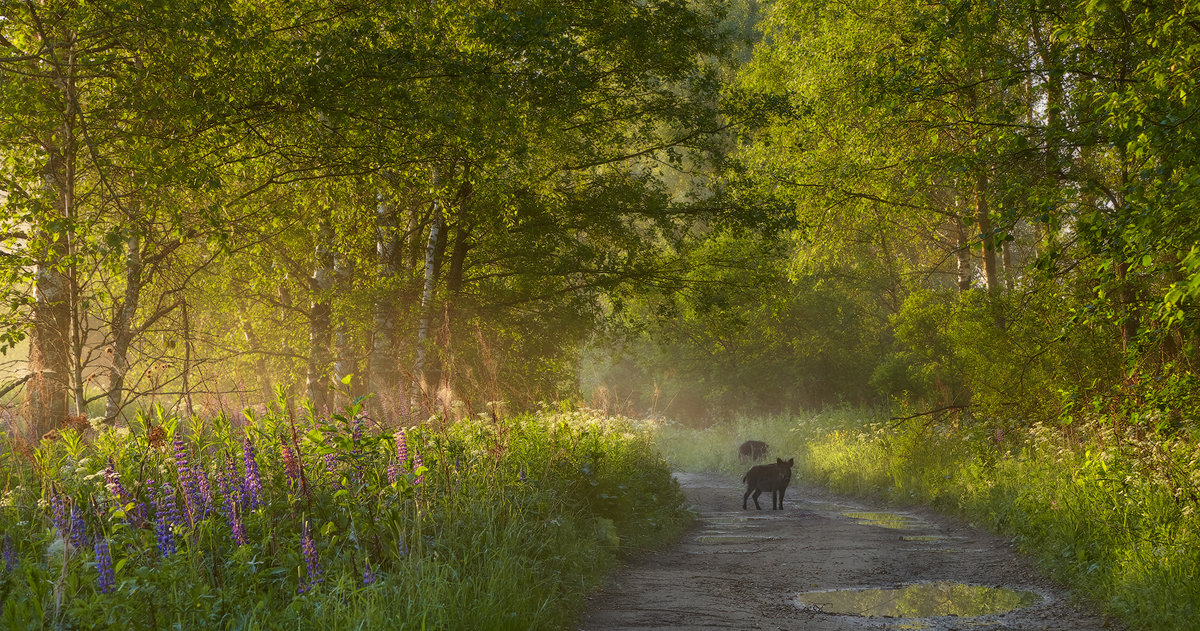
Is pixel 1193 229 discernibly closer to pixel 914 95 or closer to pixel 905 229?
pixel 914 95

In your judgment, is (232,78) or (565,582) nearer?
(565,582)

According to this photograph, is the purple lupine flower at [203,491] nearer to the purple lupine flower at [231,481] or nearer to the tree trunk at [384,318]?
the purple lupine flower at [231,481]

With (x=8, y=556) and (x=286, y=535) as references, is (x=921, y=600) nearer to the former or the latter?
(x=286, y=535)

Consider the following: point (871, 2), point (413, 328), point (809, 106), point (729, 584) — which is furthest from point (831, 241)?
point (729, 584)

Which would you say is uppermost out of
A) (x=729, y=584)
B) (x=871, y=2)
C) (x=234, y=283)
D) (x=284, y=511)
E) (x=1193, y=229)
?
(x=871, y=2)

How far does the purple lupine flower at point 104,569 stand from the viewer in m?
4.02

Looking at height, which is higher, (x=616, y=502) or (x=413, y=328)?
(x=413, y=328)

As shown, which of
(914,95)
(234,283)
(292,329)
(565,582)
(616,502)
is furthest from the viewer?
(292,329)

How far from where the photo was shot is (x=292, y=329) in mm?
21828

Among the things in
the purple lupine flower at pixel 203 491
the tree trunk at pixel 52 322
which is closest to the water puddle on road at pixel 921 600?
the purple lupine flower at pixel 203 491

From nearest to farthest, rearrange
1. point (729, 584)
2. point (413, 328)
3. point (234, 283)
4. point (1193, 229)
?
point (1193, 229), point (729, 584), point (413, 328), point (234, 283)

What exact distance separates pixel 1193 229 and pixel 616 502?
267 inches

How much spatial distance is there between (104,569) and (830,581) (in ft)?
21.4

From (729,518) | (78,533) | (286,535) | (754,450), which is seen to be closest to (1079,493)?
(729,518)
